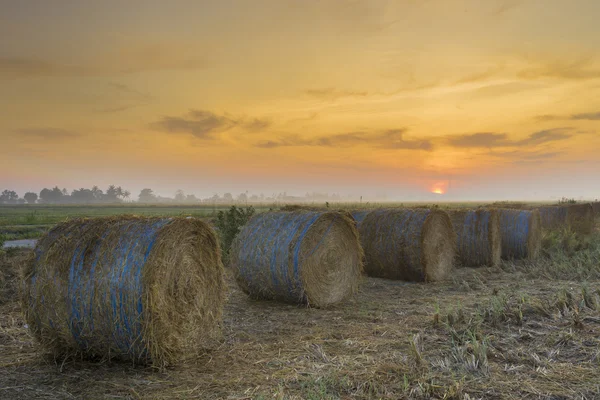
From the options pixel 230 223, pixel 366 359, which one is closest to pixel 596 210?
pixel 230 223

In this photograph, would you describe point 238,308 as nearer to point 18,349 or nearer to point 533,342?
point 18,349

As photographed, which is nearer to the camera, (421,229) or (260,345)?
(260,345)

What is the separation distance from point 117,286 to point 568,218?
2281 centimetres

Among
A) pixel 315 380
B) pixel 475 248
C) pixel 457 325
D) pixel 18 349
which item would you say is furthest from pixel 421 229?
pixel 18 349

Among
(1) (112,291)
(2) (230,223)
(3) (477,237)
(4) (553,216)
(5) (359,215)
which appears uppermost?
(5) (359,215)

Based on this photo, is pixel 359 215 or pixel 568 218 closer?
pixel 359 215

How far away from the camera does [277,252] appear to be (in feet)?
29.6

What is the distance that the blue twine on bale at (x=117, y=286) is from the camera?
5.52m

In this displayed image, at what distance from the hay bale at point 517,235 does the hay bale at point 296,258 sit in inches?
296

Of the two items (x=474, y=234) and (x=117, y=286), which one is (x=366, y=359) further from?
(x=474, y=234)

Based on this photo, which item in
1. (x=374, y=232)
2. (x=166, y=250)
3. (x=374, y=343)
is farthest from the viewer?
(x=374, y=232)

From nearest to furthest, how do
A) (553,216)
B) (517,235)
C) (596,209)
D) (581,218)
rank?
(517,235)
(553,216)
(581,218)
(596,209)

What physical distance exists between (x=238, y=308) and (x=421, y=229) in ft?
17.1

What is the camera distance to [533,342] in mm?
6262
